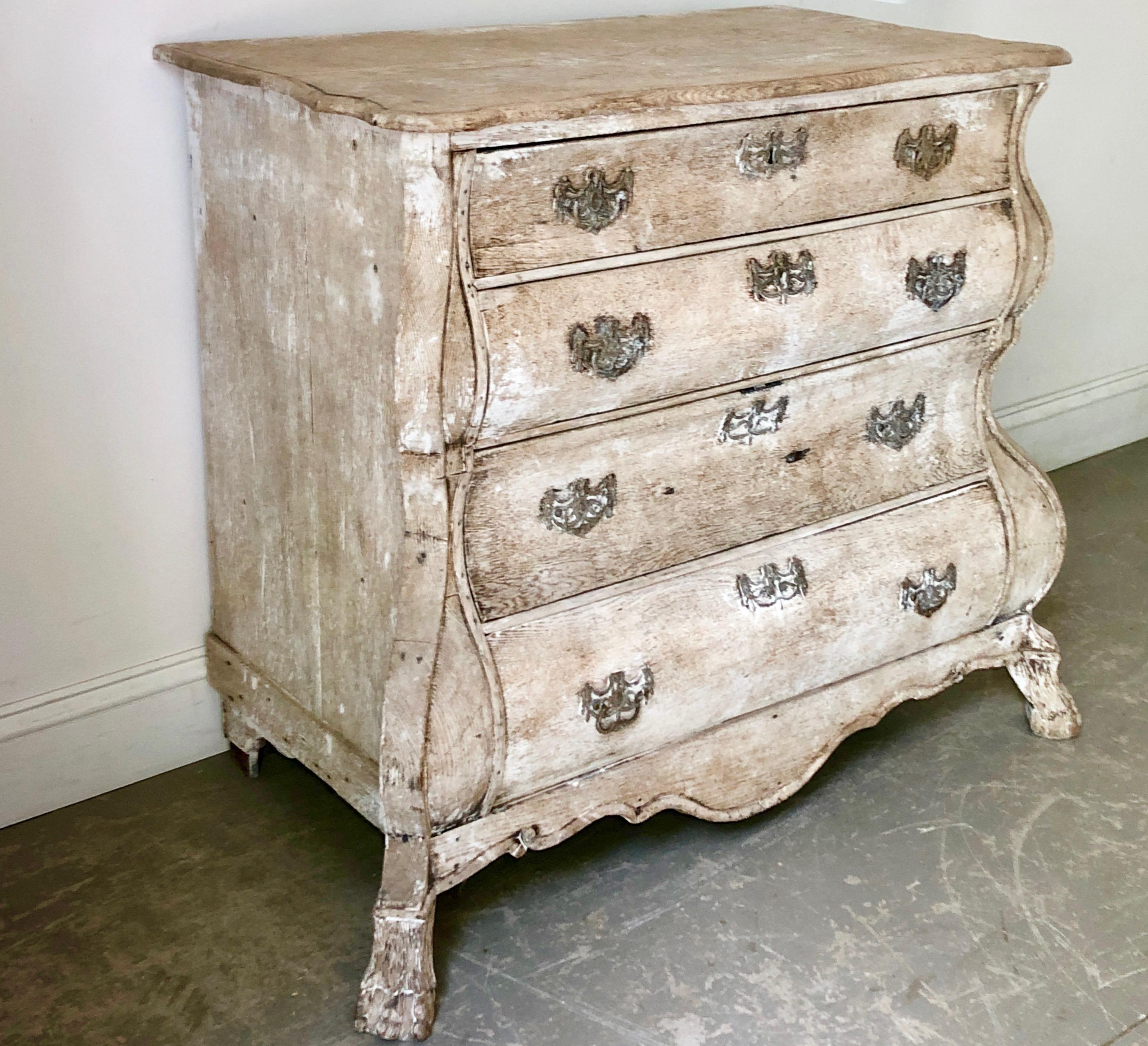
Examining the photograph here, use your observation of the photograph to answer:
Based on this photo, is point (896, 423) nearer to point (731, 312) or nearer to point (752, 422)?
point (752, 422)

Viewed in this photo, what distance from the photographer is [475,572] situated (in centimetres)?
160

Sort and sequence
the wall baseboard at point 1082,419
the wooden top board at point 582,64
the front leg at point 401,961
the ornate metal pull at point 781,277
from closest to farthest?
the wooden top board at point 582,64
the front leg at point 401,961
the ornate metal pull at point 781,277
the wall baseboard at point 1082,419

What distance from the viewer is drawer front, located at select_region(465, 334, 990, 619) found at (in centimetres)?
162

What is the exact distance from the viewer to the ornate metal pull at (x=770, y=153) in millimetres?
1668

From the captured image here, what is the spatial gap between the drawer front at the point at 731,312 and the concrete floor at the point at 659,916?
2.35 feet

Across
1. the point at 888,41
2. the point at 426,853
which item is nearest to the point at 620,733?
the point at 426,853

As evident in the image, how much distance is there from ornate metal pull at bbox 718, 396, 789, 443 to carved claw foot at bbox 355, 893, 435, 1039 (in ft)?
2.36

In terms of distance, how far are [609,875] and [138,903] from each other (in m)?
0.66

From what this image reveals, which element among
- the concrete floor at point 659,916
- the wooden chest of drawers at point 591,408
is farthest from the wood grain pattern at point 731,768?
the concrete floor at point 659,916

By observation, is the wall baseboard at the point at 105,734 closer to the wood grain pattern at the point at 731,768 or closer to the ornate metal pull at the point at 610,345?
the wood grain pattern at the point at 731,768

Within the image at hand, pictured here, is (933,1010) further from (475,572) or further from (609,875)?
(475,572)

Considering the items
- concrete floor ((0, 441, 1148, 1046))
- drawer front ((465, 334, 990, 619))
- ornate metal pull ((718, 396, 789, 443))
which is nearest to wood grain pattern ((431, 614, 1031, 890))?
concrete floor ((0, 441, 1148, 1046))

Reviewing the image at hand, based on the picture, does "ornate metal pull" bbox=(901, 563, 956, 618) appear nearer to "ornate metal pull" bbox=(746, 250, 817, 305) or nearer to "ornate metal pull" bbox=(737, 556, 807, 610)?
"ornate metal pull" bbox=(737, 556, 807, 610)

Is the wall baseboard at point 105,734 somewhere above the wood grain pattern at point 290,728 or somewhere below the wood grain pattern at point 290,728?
below
